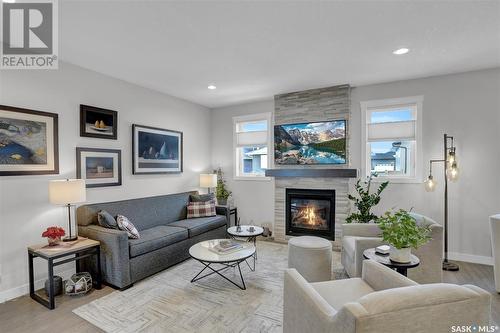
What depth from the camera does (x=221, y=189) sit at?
17.7 feet

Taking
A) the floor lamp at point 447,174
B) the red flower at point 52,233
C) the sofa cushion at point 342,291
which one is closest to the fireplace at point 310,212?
the floor lamp at point 447,174

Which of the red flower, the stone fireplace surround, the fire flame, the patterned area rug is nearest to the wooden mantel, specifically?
the stone fireplace surround

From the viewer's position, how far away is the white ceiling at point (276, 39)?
213 cm

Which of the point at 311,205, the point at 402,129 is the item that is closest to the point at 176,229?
the point at 311,205

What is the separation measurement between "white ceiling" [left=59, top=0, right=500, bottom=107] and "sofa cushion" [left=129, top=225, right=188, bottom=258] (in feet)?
7.43

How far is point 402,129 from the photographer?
13.2 feet

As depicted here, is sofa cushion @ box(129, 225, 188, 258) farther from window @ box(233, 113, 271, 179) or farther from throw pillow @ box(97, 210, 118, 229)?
window @ box(233, 113, 271, 179)

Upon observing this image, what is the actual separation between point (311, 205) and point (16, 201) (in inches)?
164

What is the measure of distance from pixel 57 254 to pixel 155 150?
2.20 meters

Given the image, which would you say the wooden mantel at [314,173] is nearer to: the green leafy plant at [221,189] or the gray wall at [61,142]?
the green leafy plant at [221,189]

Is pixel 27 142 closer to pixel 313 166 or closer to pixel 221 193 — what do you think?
pixel 221 193

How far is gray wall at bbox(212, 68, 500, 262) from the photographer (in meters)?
3.54

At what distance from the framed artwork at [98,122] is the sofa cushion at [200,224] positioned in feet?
5.53

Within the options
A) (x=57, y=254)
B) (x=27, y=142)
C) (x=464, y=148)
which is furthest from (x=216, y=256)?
(x=464, y=148)
